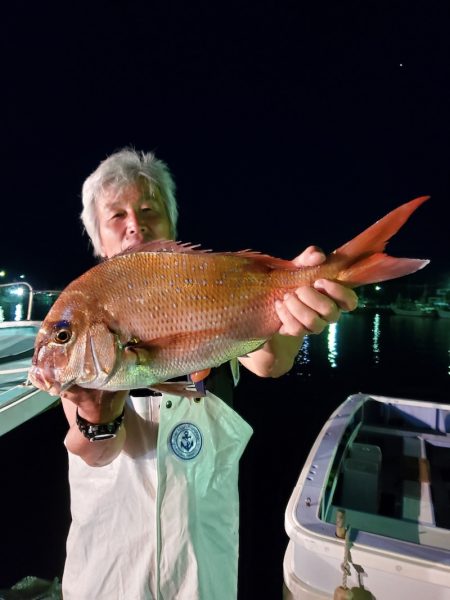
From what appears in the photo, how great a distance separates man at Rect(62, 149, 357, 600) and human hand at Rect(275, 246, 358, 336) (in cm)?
9

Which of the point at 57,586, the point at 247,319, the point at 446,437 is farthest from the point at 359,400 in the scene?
the point at 247,319

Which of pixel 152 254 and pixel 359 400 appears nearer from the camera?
pixel 152 254

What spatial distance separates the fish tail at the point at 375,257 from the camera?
175 centimetres

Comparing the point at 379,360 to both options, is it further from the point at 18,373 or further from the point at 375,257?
the point at 375,257

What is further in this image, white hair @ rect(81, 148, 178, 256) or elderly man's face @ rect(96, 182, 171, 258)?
white hair @ rect(81, 148, 178, 256)

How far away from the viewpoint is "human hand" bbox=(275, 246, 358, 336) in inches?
75.7

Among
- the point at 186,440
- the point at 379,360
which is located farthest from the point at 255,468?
the point at 379,360

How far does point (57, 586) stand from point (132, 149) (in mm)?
4811

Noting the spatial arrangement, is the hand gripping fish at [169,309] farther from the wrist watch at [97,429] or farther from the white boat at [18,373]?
the white boat at [18,373]

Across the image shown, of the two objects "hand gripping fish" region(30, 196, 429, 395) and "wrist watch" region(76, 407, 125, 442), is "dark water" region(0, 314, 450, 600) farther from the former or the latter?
"hand gripping fish" region(30, 196, 429, 395)

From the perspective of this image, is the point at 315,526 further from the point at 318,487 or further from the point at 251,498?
the point at 251,498

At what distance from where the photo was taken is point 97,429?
6.94 ft

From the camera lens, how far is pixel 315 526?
11.8ft

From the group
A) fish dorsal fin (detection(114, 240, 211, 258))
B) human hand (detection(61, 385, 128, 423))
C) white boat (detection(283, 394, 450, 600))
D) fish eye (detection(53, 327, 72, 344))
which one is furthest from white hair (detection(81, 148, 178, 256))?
white boat (detection(283, 394, 450, 600))
